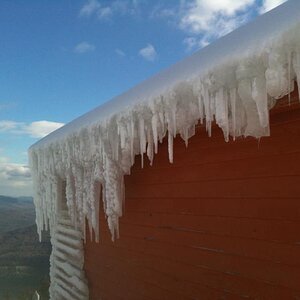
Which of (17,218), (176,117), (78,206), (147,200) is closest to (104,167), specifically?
(147,200)

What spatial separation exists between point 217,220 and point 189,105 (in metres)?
1.18

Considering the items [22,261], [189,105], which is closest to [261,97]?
[189,105]

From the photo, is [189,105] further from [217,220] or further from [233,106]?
[217,220]

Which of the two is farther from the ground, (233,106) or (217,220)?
(233,106)

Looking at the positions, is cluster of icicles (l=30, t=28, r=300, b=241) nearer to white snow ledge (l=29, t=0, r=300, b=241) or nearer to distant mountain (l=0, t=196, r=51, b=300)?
white snow ledge (l=29, t=0, r=300, b=241)

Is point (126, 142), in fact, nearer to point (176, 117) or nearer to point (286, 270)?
point (176, 117)

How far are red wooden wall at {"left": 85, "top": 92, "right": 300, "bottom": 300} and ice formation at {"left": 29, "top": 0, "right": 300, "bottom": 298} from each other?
344mm

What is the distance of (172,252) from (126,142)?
4.21 ft

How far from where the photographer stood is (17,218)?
242 feet

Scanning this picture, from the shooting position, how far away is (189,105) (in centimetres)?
288

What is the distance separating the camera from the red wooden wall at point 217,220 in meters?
2.88

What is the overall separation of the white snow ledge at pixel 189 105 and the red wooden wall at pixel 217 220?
303 mm

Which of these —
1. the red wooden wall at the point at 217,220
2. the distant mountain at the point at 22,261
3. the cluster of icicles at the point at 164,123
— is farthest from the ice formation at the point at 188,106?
the distant mountain at the point at 22,261

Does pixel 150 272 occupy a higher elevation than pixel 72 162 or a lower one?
lower
